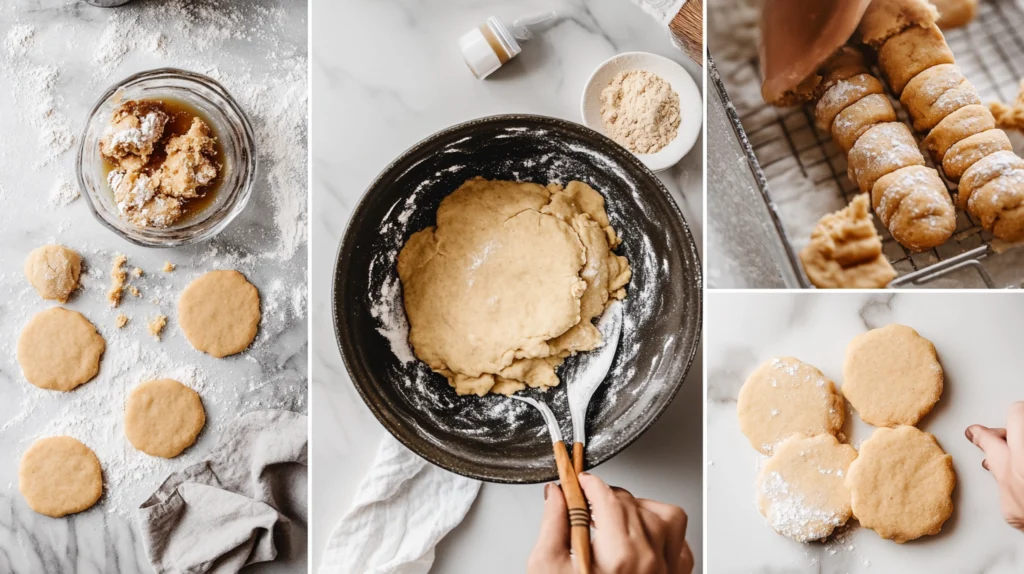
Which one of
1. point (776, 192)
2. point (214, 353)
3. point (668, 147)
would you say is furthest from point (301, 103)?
point (776, 192)

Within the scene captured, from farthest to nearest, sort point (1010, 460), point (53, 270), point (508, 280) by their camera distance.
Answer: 1. point (53, 270)
2. point (508, 280)
3. point (1010, 460)

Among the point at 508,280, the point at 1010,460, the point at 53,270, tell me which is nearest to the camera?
the point at 1010,460

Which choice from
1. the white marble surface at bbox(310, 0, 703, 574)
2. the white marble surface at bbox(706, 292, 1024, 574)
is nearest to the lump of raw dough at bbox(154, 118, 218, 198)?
the white marble surface at bbox(310, 0, 703, 574)

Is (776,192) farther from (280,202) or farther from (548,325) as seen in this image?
(280,202)

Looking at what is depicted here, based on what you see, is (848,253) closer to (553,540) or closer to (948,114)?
(948,114)

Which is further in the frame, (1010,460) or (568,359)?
(568,359)

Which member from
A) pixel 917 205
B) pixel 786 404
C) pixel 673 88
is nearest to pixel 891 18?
pixel 917 205
